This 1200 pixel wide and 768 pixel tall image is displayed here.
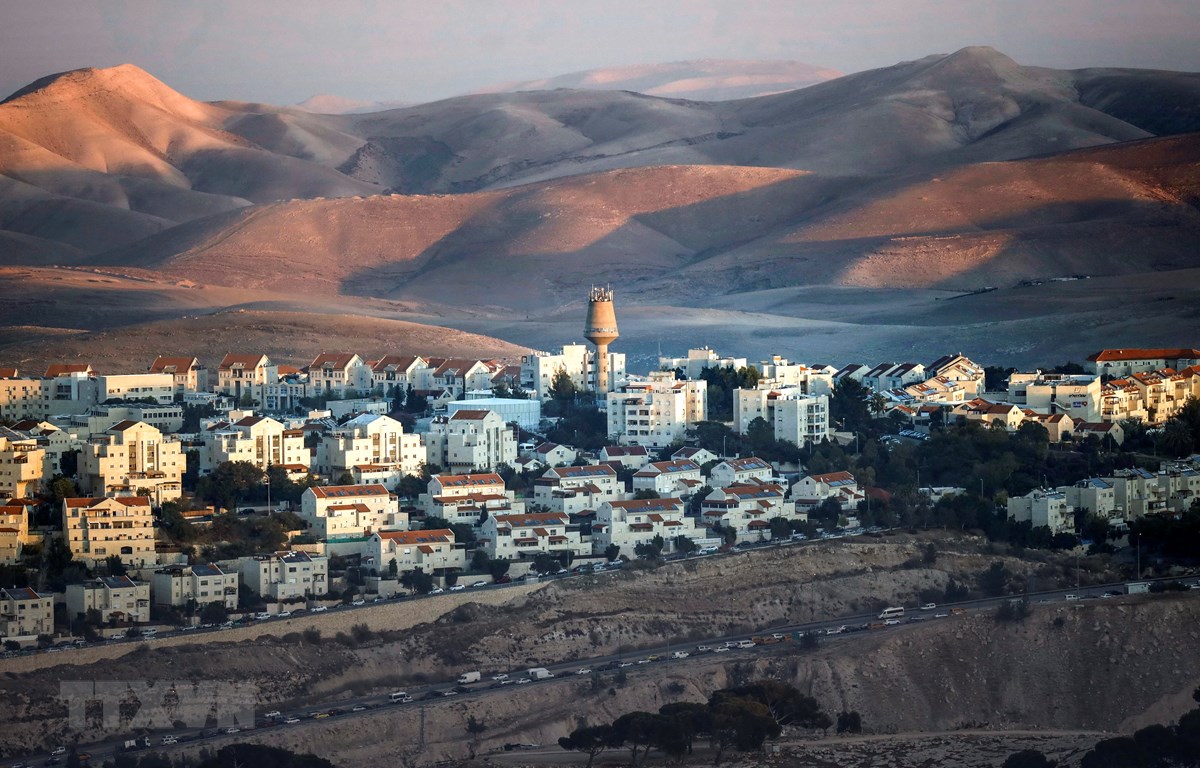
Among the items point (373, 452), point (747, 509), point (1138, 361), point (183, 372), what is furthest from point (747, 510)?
point (1138, 361)

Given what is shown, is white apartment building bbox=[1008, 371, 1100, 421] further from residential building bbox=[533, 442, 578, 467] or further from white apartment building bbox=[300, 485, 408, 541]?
white apartment building bbox=[300, 485, 408, 541]

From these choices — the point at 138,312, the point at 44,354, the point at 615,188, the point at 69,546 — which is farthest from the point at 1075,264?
the point at 69,546

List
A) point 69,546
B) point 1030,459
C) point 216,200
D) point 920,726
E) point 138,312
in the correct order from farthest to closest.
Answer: point 216,200, point 138,312, point 1030,459, point 69,546, point 920,726

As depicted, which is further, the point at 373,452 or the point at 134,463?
the point at 373,452

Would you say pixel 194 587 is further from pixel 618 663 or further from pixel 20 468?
pixel 618 663

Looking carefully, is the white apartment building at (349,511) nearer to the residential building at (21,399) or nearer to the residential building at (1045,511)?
the residential building at (21,399)

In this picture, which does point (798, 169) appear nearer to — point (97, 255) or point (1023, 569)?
point (97, 255)

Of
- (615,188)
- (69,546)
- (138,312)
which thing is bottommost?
(69,546)
